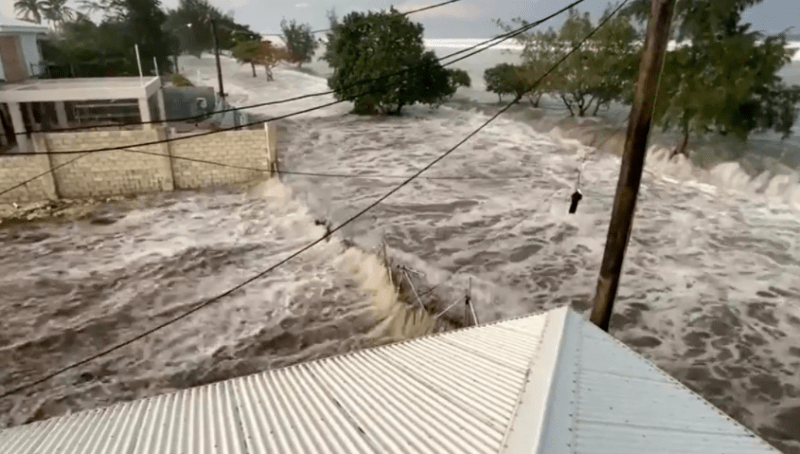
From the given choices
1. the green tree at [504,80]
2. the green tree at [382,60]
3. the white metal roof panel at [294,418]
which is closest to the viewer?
the white metal roof panel at [294,418]

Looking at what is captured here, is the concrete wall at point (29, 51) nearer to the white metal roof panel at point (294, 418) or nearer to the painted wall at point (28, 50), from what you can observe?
the painted wall at point (28, 50)

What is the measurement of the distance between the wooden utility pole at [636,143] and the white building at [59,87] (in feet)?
66.2

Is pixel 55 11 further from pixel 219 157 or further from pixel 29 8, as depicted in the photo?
pixel 219 157

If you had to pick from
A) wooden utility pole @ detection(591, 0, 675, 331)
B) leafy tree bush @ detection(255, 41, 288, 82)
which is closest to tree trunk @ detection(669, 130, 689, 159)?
wooden utility pole @ detection(591, 0, 675, 331)

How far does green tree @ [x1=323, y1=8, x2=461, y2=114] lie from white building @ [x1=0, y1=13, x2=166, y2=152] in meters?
12.6

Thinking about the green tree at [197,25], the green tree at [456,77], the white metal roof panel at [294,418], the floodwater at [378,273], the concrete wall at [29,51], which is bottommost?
the floodwater at [378,273]

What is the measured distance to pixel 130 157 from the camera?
17.5 metres

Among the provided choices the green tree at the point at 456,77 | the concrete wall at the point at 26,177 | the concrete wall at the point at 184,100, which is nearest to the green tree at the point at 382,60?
the green tree at the point at 456,77

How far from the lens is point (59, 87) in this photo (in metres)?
20.9

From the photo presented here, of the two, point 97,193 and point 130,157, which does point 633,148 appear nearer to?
point 130,157

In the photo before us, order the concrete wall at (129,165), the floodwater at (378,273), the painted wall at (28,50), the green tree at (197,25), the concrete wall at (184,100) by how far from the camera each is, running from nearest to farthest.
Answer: the floodwater at (378,273)
the concrete wall at (129,165)
the painted wall at (28,50)
the concrete wall at (184,100)
the green tree at (197,25)

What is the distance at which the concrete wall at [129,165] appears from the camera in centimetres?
1658

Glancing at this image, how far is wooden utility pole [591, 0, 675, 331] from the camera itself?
5.31 metres

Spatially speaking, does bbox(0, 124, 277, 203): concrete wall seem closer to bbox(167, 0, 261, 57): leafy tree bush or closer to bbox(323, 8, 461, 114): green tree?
bbox(323, 8, 461, 114): green tree
